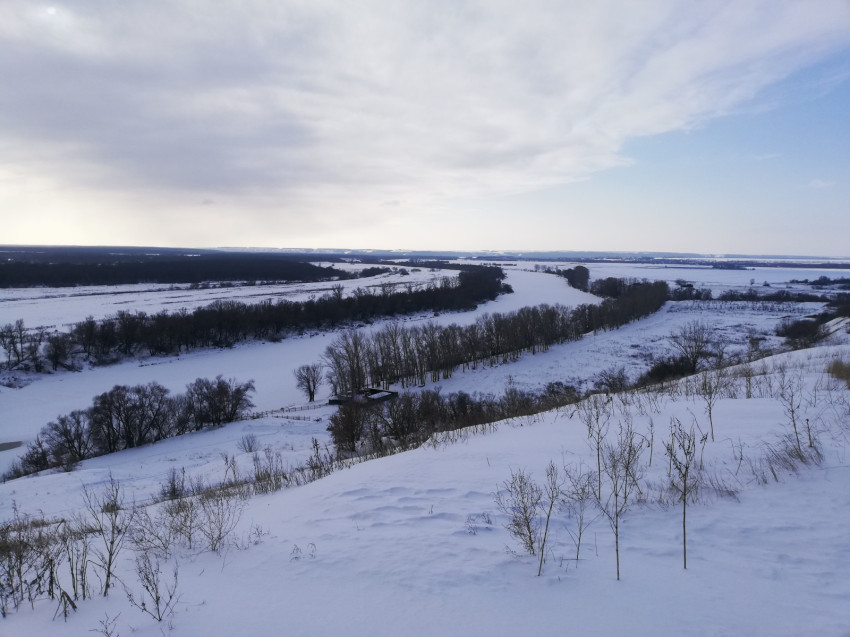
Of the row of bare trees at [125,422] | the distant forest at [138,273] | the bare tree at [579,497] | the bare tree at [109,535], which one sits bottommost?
the row of bare trees at [125,422]

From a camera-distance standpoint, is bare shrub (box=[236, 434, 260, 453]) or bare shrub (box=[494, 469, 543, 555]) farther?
bare shrub (box=[236, 434, 260, 453])

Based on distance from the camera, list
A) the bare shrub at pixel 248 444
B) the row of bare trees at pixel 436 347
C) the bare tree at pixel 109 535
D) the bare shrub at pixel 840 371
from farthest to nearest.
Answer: the row of bare trees at pixel 436 347
the bare shrub at pixel 248 444
the bare shrub at pixel 840 371
the bare tree at pixel 109 535

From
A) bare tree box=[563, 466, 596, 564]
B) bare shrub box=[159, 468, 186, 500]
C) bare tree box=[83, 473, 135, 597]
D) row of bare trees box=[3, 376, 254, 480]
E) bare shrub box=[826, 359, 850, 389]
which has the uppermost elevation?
bare shrub box=[826, 359, 850, 389]

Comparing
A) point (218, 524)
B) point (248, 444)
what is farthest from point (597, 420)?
point (248, 444)

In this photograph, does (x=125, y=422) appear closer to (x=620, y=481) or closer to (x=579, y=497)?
(x=579, y=497)

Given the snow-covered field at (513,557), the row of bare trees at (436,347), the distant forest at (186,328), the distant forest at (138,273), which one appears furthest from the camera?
the distant forest at (138,273)

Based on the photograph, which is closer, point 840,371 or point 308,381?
point 840,371

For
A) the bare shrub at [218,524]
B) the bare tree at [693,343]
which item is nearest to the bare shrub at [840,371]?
the bare shrub at [218,524]

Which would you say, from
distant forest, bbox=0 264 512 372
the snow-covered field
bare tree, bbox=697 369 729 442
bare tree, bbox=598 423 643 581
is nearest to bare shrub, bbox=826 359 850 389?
bare tree, bbox=697 369 729 442

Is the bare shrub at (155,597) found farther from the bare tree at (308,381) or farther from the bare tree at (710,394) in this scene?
the bare tree at (308,381)

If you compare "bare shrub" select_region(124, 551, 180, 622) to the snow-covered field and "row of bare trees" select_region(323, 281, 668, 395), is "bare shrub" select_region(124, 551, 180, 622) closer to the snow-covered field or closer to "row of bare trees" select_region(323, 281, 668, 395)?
the snow-covered field

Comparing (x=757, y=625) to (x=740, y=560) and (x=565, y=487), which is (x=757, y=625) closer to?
(x=740, y=560)
